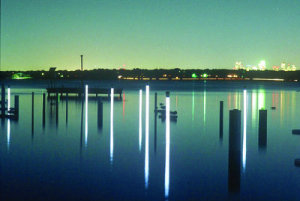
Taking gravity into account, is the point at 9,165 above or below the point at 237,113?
below

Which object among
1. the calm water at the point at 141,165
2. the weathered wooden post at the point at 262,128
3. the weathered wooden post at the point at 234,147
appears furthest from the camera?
the weathered wooden post at the point at 262,128

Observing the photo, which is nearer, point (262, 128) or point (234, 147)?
point (234, 147)

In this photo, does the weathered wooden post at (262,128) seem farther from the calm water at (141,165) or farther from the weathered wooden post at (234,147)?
the weathered wooden post at (234,147)

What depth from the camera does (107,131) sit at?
20078mm

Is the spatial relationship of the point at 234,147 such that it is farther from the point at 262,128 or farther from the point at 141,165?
the point at 262,128

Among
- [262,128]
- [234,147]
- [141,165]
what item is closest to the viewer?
[234,147]

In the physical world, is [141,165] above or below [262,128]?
below

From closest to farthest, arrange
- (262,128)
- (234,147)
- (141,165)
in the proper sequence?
(234,147)
(141,165)
(262,128)

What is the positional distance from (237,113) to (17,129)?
1262 cm

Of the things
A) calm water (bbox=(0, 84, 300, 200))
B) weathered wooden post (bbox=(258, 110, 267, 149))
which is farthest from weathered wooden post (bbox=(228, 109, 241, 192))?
weathered wooden post (bbox=(258, 110, 267, 149))

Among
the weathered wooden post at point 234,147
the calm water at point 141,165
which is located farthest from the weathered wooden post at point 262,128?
the weathered wooden post at point 234,147

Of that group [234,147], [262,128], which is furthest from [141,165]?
[262,128]

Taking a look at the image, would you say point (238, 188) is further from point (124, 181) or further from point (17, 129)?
point (17, 129)

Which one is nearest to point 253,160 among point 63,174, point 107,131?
point 63,174
